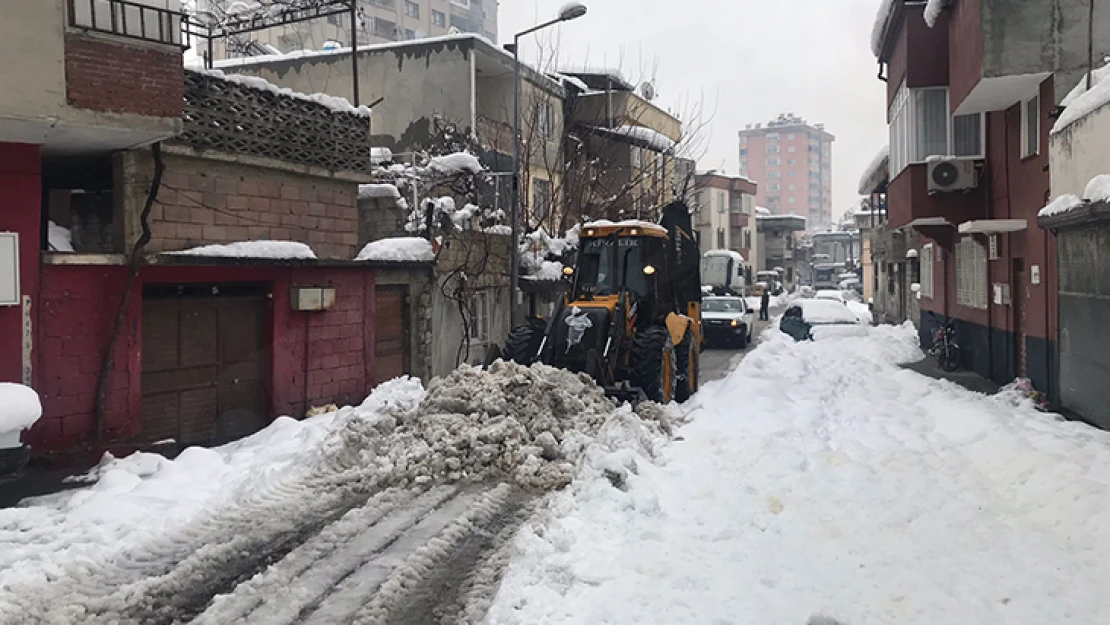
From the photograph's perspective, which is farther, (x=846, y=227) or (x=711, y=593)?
(x=846, y=227)

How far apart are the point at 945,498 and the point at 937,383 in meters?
7.92

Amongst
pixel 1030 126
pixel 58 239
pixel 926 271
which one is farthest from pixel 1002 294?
pixel 58 239

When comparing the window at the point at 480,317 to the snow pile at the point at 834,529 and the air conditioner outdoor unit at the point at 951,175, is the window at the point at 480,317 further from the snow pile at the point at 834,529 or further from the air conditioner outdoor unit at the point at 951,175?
the air conditioner outdoor unit at the point at 951,175

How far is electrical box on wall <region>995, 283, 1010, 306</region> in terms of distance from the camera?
14.6 meters

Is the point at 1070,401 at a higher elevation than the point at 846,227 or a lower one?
lower

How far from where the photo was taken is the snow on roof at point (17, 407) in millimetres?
7496

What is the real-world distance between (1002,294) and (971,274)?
8.60ft

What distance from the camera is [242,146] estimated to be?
10930mm

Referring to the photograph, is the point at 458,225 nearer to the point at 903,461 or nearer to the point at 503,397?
the point at 503,397

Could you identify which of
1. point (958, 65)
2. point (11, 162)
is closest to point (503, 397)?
point (11, 162)

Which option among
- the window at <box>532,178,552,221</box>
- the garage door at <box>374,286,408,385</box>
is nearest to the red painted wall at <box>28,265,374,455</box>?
the garage door at <box>374,286,408,385</box>

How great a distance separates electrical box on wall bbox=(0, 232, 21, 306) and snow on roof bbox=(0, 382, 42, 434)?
2.98 ft

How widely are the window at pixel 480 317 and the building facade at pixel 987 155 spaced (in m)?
9.42

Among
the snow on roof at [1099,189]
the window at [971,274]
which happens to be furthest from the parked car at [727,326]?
the snow on roof at [1099,189]
